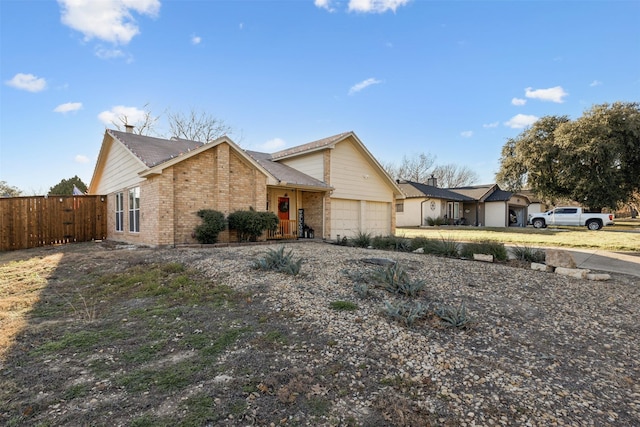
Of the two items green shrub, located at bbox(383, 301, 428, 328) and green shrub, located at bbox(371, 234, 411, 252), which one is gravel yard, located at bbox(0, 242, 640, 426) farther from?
green shrub, located at bbox(371, 234, 411, 252)

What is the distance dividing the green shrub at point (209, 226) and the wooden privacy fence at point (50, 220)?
26.0ft

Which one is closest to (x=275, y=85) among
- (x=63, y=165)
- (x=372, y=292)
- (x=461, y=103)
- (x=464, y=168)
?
(x=461, y=103)

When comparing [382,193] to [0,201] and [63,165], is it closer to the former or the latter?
[0,201]

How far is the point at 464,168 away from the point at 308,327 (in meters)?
61.2

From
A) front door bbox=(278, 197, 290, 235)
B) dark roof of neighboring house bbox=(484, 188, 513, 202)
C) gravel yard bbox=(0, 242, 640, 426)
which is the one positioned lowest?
gravel yard bbox=(0, 242, 640, 426)

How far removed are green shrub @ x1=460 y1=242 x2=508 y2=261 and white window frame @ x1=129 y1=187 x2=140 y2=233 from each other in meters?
12.0

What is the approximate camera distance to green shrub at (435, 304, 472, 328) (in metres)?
4.26

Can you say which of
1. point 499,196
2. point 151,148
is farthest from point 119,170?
point 499,196

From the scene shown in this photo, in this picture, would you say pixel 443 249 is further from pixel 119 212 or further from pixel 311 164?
pixel 119 212

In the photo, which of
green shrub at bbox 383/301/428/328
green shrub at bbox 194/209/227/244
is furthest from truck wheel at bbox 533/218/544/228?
green shrub at bbox 383/301/428/328

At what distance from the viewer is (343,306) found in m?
4.77

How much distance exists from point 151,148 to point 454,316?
13.4m

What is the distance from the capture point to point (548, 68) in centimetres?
1400

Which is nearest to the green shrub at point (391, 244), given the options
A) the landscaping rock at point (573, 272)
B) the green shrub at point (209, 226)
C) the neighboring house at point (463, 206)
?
the landscaping rock at point (573, 272)
